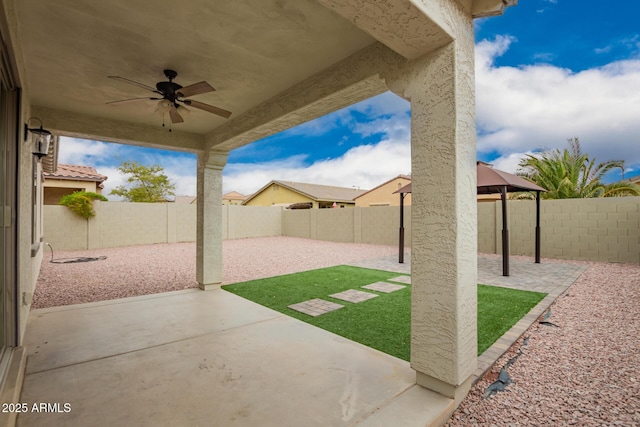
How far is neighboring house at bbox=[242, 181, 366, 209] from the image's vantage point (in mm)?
24547

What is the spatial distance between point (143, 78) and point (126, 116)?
136cm

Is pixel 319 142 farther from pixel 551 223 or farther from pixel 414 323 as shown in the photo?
pixel 414 323

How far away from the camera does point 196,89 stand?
3027 mm

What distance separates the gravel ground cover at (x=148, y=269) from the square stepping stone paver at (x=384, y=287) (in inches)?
93.1

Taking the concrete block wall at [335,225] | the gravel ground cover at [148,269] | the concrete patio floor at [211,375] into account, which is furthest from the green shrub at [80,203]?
the concrete block wall at [335,225]

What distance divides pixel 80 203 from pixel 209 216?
8753mm

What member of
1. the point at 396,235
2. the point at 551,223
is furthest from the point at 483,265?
the point at 396,235

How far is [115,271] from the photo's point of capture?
23.4 ft

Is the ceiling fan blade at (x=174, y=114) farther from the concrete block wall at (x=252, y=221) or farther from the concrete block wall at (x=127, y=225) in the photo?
the concrete block wall at (x=252, y=221)

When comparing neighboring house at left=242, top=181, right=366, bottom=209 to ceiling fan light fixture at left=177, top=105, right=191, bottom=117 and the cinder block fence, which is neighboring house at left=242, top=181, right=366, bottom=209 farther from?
ceiling fan light fixture at left=177, top=105, right=191, bottom=117

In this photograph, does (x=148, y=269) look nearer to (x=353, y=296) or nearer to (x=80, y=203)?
(x=353, y=296)

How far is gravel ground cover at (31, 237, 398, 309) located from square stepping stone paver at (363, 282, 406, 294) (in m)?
2.36

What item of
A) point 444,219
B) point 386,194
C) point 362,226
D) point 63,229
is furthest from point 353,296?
Result: point 386,194

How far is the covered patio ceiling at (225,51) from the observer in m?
2.09
